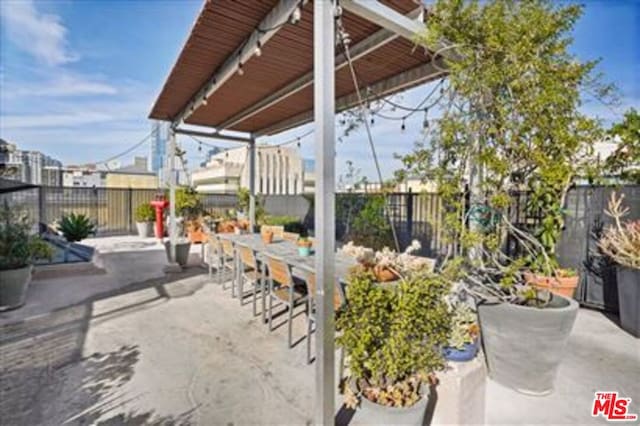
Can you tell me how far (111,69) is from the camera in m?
9.70

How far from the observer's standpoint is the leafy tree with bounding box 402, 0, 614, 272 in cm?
229

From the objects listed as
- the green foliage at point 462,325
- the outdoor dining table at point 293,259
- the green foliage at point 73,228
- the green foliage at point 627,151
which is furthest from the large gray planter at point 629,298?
the green foliage at point 73,228

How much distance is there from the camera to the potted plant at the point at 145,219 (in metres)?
9.96

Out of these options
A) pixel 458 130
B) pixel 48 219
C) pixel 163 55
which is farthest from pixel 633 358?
pixel 48 219

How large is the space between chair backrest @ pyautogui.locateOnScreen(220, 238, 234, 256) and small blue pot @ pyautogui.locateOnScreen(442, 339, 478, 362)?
3.13 m

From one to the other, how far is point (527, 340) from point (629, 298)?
80.0 inches

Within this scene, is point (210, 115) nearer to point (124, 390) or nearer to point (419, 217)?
point (419, 217)

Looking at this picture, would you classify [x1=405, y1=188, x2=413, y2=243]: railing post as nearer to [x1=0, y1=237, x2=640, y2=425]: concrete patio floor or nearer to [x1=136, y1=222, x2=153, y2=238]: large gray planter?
[x1=0, y1=237, x2=640, y2=425]: concrete patio floor

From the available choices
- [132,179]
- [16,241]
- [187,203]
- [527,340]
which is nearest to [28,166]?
[187,203]

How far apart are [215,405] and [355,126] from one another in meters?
3.25

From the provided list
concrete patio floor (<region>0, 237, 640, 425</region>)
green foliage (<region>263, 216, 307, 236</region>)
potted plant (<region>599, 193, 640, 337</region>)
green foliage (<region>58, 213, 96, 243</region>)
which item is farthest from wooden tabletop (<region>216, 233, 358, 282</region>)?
green foliage (<region>58, 213, 96, 243</region>)

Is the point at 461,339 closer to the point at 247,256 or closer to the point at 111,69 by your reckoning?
the point at 247,256

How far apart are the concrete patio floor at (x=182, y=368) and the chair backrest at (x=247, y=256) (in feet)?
1.84

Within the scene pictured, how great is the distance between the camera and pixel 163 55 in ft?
20.2
